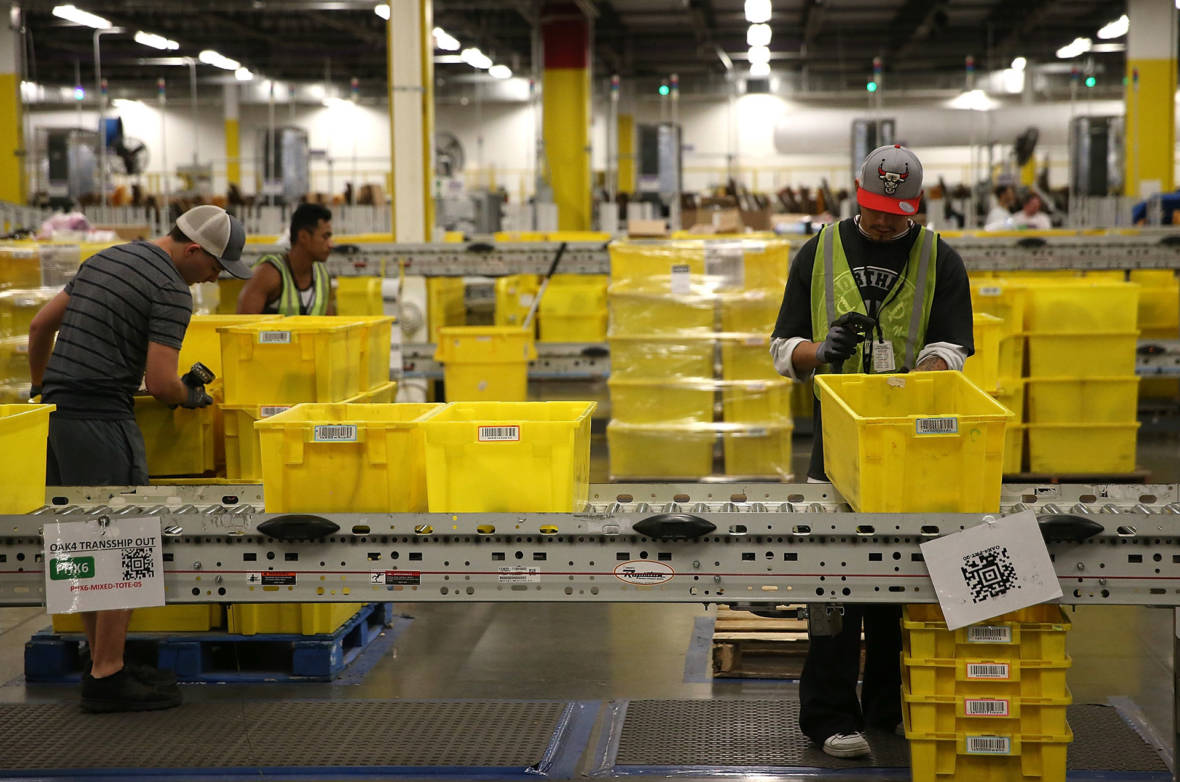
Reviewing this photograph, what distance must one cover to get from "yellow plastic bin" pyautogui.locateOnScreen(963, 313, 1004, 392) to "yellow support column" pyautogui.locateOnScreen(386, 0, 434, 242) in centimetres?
534

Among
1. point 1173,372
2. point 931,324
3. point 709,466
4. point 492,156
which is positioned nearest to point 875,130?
point 1173,372

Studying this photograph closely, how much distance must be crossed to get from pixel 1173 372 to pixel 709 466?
3932mm

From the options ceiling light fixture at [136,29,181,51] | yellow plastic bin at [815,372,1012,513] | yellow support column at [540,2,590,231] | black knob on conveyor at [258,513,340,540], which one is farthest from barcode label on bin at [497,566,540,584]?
ceiling light fixture at [136,29,181,51]

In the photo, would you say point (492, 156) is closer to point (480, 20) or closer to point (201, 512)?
point (480, 20)

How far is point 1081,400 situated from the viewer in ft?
26.0

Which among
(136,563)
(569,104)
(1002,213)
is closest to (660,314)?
(136,563)

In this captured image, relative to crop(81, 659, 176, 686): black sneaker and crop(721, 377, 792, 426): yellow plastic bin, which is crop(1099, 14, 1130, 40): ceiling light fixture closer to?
crop(721, 377, 792, 426): yellow plastic bin

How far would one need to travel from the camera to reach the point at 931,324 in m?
3.74

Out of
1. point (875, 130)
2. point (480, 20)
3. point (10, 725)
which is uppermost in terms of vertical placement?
point (480, 20)

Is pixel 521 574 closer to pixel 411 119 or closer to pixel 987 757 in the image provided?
pixel 987 757

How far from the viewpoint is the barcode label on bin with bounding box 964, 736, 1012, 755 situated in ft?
10.3

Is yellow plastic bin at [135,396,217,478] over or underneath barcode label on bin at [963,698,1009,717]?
over

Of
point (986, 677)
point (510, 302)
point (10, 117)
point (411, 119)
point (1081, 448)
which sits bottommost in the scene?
point (1081, 448)

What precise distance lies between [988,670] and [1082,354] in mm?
5157
